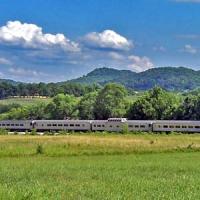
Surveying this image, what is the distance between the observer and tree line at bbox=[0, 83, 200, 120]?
453ft

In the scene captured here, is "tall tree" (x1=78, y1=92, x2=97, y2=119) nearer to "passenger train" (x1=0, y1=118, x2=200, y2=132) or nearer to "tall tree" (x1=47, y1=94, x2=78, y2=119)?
"tall tree" (x1=47, y1=94, x2=78, y2=119)

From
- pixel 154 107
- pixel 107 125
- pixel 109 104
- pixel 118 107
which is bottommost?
pixel 107 125

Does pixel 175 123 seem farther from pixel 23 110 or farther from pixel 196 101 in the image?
pixel 23 110

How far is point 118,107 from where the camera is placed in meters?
153

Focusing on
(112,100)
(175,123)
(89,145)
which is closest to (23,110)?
(112,100)

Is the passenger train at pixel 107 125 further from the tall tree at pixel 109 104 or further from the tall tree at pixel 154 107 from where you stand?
the tall tree at pixel 109 104

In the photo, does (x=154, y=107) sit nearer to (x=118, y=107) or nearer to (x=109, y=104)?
(x=118, y=107)

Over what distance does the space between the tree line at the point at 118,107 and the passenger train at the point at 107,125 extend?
20375mm

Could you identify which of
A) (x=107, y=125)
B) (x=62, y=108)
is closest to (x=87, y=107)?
(x=62, y=108)

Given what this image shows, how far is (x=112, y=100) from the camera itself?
153000 millimetres

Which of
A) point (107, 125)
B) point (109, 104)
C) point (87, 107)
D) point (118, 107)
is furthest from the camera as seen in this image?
point (87, 107)

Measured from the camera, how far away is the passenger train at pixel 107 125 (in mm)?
111688

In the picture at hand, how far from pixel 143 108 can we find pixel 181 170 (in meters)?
104

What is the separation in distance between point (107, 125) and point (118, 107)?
34.4 m
